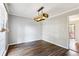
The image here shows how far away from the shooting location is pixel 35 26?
1.75m

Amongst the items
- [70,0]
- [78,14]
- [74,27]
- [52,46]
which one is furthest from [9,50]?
[78,14]

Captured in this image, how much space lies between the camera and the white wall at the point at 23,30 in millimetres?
1517

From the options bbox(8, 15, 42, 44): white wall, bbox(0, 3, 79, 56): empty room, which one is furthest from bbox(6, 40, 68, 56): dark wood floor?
bbox(8, 15, 42, 44): white wall

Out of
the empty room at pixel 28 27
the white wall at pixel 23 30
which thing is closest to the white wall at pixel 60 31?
the empty room at pixel 28 27

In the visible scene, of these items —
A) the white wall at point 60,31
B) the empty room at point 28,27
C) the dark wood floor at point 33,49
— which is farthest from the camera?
the white wall at point 60,31

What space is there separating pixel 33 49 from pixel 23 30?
79 cm

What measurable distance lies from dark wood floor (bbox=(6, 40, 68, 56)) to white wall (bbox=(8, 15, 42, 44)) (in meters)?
0.19

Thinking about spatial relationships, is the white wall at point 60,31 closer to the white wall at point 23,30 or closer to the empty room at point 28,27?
the empty room at point 28,27

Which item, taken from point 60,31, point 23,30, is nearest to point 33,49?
point 23,30

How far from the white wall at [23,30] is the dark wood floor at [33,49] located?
0.19 m

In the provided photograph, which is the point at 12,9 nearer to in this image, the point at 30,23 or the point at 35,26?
the point at 30,23

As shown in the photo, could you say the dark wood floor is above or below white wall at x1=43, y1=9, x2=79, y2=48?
below

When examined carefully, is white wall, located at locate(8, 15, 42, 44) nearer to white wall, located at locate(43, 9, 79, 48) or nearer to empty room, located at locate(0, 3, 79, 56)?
empty room, located at locate(0, 3, 79, 56)

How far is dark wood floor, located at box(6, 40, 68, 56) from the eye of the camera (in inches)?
69.9
